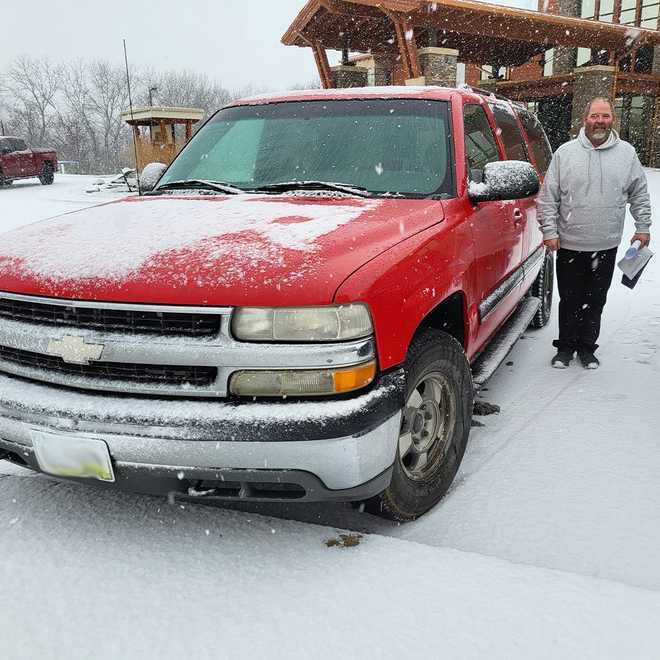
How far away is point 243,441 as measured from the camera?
2062 mm

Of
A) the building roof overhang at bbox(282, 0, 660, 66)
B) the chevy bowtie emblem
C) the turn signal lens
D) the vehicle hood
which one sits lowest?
the turn signal lens

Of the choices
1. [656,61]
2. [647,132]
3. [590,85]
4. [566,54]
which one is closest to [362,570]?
[590,85]

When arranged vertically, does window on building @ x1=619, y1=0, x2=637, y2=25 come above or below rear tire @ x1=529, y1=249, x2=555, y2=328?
above

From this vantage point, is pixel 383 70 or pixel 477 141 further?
pixel 383 70

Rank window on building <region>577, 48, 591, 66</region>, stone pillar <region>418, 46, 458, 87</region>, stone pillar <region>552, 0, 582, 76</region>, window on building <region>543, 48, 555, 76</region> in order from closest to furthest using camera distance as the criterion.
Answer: stone pillar <region>418, 46, 458, 87</region>
stone pillar <region>552, 0, 582, 76</region>
window on building <region>577, 48, 591, 66</region>
window on building <region>543, 48, 555, 76</region>

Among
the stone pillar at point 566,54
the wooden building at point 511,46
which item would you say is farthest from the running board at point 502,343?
the stone pillar at point 566,54

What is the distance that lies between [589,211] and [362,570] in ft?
10.1

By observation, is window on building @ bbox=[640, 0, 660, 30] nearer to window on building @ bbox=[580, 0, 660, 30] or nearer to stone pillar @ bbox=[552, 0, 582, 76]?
window on building @ bbox=[580, 0, 660, 30]

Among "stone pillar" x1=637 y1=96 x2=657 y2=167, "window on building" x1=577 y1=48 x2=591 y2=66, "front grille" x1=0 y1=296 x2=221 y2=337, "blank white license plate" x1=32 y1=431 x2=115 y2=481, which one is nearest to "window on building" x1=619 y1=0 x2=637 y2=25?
"window on building" x1=577 y1=48 x2=591 y2=66

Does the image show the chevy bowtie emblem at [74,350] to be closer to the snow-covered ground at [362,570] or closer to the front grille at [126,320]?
the front grille at [126,320]

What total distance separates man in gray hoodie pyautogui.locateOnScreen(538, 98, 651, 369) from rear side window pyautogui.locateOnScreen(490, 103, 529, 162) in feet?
1.07

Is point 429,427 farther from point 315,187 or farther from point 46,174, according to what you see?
point 46,174

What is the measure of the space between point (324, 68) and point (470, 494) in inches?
722

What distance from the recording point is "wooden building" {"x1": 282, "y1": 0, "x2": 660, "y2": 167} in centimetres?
1611
